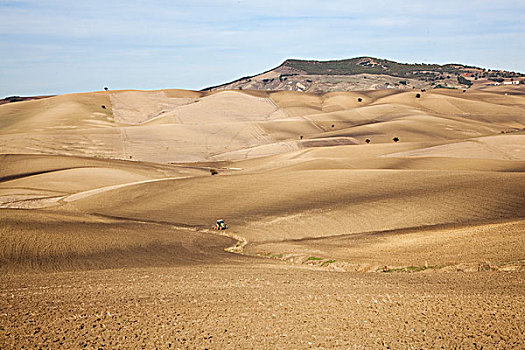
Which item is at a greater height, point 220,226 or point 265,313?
point 265,313

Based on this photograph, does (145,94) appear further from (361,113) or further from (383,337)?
(383,337)

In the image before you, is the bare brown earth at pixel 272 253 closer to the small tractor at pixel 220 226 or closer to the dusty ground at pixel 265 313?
the dusty ground at pixel 265 313

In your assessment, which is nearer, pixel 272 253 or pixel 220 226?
pixel 272 253

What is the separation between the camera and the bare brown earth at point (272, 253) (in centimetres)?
1108

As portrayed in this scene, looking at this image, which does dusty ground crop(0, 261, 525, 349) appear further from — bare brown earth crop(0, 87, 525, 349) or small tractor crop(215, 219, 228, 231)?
small tractor crop(215, 219, 228, 231)

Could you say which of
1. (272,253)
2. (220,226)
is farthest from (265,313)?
(220,226)

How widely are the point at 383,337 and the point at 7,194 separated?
47.2 meters

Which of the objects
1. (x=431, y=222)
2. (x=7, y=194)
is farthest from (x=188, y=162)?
(x=431, y=222)

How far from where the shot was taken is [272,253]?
26219 mm

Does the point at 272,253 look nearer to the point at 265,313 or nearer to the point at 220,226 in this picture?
the point at 220,226

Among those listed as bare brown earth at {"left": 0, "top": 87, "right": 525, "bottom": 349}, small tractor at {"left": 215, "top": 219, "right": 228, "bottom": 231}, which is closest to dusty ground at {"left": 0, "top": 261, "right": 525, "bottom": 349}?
bare brown earth at {"left": 0, "top": 87, "right": 525, "bottom": 349}

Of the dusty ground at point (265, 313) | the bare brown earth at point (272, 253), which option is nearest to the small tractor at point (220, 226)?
the bare brown earth at point (272, 253)

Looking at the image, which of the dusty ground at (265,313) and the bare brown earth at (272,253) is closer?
the dusty ground at (265,313)

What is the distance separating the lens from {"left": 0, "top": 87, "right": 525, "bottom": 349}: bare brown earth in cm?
1108
